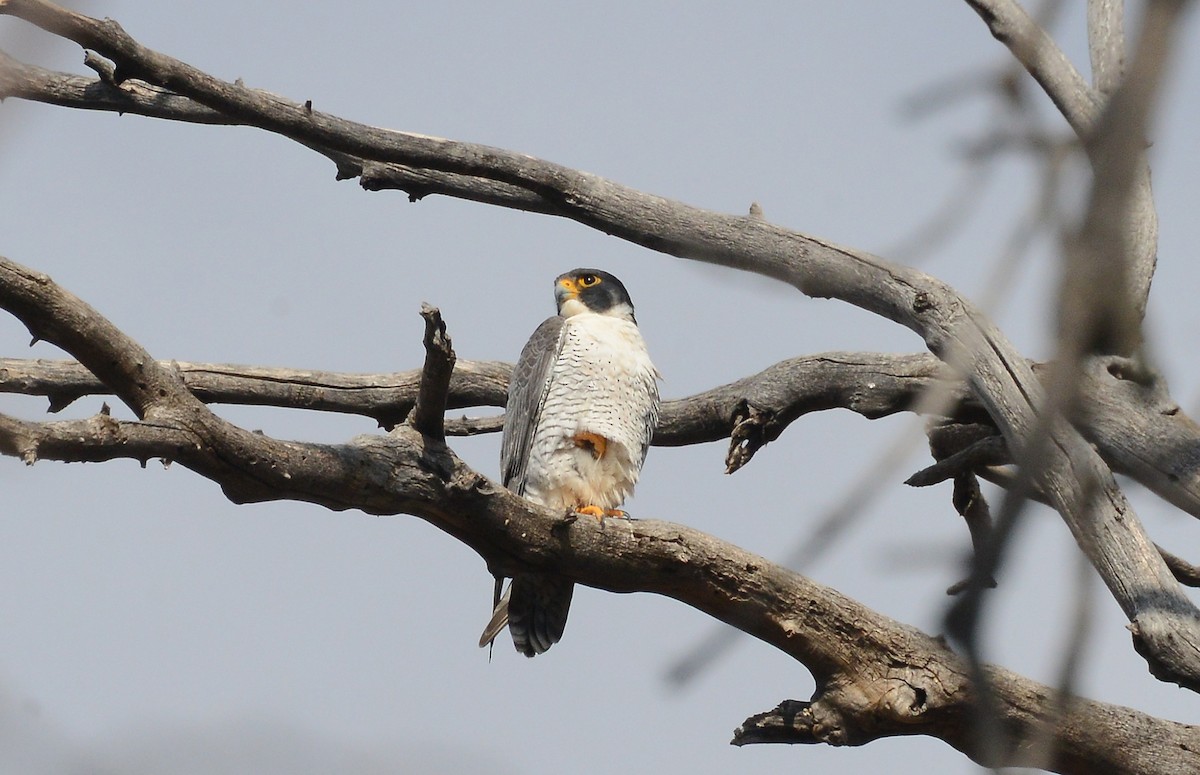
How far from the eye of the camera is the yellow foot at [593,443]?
6043 millimetres

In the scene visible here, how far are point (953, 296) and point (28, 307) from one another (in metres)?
3.45

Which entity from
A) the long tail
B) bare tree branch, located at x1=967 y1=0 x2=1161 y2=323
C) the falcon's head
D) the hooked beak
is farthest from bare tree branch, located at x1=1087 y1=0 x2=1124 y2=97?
the long tail

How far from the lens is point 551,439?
606 cm

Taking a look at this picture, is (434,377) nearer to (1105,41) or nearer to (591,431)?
(591,431)

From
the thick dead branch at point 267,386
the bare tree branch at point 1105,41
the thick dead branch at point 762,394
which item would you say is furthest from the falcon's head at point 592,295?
the bare tree branch at point 1105,41

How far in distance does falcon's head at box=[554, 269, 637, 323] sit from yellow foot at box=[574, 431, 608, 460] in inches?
39.9

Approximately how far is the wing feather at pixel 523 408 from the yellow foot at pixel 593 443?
23 cm

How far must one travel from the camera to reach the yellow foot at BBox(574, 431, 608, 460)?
6.04m

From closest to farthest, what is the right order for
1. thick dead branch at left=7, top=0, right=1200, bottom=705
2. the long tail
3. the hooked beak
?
thick dead branch at left=7, top=0, right=1200, bottom=705
the long tail
the hooked beak

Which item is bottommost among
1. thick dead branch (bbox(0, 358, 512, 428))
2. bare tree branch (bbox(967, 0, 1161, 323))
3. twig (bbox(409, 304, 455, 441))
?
twig (bbox(409, 304, 455, 441))

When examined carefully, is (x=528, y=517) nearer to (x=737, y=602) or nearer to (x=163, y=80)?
(x=737, y=602)

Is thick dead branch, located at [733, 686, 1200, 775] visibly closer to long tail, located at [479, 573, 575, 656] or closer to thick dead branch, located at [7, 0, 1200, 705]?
thick dead branch, located at [7, 0, 1200, 705]

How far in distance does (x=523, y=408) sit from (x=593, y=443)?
1.28 feet

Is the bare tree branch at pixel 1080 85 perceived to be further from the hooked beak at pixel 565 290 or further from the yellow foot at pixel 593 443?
the hooked beak at pixel 565 290
